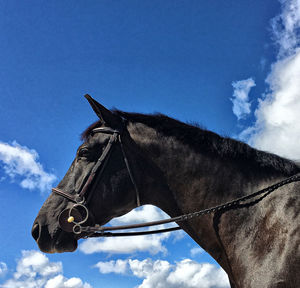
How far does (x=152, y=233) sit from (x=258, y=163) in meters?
2.23

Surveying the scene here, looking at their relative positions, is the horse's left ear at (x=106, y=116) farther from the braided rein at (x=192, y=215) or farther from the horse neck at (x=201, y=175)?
the braided rein at (x=192, y=215)

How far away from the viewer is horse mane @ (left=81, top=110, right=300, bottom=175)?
462cm

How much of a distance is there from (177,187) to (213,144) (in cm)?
91

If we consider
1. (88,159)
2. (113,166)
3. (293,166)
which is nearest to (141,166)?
(113,166)

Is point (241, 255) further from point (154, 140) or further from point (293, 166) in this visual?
point (154, 140)

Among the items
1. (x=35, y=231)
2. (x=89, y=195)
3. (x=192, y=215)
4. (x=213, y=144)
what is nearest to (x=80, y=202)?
(x=89, y=195)

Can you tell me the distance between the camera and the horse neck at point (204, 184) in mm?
4461

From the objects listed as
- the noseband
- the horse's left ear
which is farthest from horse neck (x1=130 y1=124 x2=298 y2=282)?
the horse's left ear

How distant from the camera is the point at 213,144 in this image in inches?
192

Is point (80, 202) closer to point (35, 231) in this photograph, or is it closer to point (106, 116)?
point (35, 231)

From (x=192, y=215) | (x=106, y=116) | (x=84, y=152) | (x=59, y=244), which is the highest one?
(x=106, y=116)

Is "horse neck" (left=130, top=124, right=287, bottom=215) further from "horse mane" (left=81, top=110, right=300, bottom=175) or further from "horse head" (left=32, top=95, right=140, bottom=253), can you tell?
"horse head" (left=32, top=95, right=140, bottom=253)

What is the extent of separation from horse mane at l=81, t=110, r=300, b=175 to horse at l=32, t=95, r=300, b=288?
15 mm

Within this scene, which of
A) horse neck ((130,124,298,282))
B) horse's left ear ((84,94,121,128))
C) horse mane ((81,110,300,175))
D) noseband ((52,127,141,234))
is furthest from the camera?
horse's left ear ((84,94,121,128))
